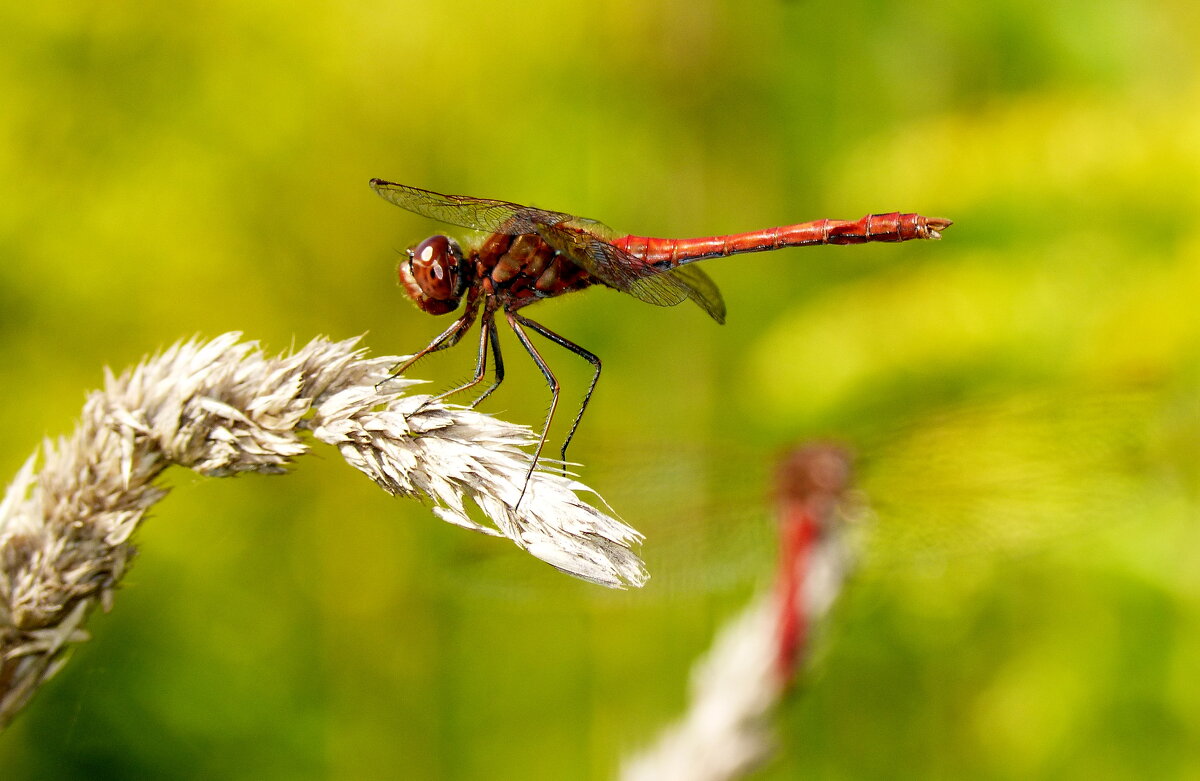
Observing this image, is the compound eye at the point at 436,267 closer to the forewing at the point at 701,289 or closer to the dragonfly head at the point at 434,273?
the dragonfly head at the point at 434,273

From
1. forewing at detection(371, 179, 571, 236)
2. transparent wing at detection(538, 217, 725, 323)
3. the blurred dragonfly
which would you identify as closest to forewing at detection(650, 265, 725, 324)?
transparent wing at detection(538, 217, 725, 323)

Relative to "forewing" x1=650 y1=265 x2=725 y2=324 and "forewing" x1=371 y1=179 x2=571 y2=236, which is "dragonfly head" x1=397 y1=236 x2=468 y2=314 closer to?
"forewing" x1=371 y1=179 x2=571 y2=236

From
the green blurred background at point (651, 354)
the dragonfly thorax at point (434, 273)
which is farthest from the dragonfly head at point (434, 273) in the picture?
the green blurred background at point (651, 354)

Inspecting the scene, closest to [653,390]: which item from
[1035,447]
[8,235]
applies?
[1035,447]

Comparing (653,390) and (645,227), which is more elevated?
(645,227)

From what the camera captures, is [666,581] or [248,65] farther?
[248,65]

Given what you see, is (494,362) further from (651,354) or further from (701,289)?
(651,354)

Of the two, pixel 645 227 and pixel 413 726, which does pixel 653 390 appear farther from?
pixel 413 726

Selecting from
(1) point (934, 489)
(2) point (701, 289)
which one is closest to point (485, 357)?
(2) point (701, 289)
